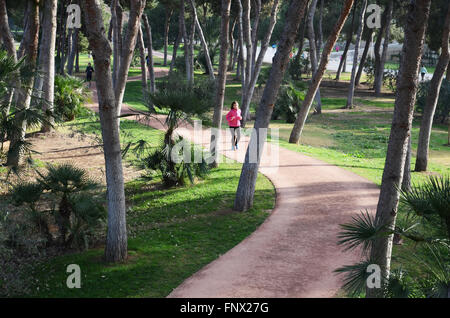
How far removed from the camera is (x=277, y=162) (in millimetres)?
14898

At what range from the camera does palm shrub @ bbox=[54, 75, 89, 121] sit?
2080 centimetres

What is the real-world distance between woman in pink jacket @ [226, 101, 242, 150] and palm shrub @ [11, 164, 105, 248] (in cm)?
720

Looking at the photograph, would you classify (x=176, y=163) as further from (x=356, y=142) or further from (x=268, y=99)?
(x=356, y=142)

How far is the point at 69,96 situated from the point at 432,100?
46.6 ft

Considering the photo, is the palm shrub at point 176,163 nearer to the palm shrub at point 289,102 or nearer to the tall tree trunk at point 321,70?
the tall tree trunk at point 321,70

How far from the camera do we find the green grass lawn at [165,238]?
7.21m

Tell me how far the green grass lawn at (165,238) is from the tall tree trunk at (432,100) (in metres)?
5.42

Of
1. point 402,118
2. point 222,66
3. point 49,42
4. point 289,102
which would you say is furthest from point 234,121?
point 289,102

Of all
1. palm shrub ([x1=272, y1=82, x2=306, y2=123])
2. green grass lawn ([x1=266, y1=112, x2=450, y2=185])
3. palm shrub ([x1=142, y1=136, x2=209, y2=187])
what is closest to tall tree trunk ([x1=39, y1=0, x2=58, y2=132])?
palm shrub ([x1=142, y1=136, x2=209, y2=187])

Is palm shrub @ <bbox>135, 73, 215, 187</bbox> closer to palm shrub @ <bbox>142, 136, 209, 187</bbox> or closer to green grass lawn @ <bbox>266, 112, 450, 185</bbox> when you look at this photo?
palm shrub @ <bbox>142, 136, 209, 187</bbox>

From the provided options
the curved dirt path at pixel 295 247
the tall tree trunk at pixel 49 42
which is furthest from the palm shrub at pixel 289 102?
the tall tree trunk at pixel 49 42

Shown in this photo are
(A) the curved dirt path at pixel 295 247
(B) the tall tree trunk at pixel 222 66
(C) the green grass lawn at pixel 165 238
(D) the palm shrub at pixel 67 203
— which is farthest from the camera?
(B) the tall tree trunk at pixel 222 66

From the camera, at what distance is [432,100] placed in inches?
586

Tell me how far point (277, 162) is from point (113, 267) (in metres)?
7.94
